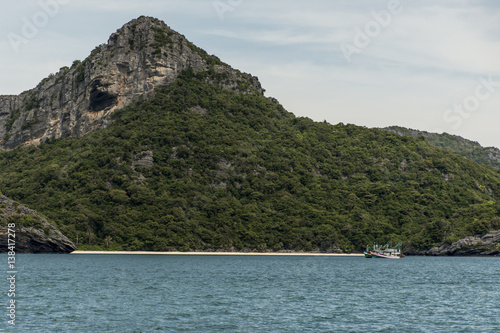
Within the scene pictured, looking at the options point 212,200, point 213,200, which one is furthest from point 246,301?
point 213,200

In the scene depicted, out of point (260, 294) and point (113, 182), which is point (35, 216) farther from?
point (260, 294)

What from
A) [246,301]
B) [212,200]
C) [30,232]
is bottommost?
[246,301]

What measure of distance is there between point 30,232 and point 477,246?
114 m

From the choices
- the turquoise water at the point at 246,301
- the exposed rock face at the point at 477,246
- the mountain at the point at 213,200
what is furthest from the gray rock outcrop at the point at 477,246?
the turquoise water at the point at 246,301

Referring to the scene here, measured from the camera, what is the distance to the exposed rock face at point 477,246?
6348 inches

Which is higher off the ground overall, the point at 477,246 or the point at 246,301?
the point at 477,246

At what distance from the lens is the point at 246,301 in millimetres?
63094

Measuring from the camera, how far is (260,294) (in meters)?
69.1

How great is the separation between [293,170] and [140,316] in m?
149

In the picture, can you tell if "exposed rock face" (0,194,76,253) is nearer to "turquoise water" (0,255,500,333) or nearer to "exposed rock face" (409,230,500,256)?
"turquoise water" (0,255,500,333)

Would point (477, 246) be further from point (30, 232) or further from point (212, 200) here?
point (30, 232)

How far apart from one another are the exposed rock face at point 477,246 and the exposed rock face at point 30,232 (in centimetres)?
10070

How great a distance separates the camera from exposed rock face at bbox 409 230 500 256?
529ft

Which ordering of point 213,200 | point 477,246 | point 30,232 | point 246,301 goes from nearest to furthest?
point 246,301, point 30,232, point 477,246, point 213,200
